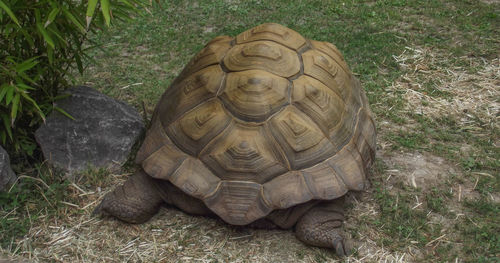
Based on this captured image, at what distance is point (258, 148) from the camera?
2797 mm

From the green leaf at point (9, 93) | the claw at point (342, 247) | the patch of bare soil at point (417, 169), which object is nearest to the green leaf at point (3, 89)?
the green leaf at point (9, 93)

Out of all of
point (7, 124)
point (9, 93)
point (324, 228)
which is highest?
point (9, 93)

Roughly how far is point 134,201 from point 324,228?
1062mm

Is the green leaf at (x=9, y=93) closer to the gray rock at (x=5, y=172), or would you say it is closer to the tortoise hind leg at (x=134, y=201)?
the gray rock at (x=5, y=172)

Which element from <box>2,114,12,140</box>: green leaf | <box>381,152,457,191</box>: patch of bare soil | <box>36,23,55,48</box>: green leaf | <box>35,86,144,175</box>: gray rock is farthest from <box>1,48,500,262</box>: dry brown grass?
<box>36,23,55,48</box>: green leaf

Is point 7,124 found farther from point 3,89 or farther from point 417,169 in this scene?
point 417,169

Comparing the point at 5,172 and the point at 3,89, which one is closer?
the point at 3,89

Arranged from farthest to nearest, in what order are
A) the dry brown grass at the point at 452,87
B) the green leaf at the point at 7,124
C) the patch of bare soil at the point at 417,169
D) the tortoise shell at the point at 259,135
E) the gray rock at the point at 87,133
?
1. the dry brown grass at the point at 452,87
2. the patch of bare soil at the point at 417,169
3. the gray rock at the point at 87,133
4. the green leaf at the point at 7,124
5. the tortoise shell at the point at 259,135

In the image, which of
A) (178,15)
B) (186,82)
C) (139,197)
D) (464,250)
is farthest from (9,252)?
(178,15)

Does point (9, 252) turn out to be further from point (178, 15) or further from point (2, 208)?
point (178, 15)

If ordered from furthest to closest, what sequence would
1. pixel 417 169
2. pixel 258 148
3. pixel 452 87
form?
pixel 452 87 < pixel 417 169 < pixel 258 148

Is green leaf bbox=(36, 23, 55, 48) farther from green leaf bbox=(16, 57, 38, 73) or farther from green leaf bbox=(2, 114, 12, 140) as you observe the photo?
green leaf bbox=(2, 114, 12, 140)

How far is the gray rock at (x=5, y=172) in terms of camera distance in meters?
3.00

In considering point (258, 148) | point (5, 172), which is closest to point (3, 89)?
point (5, 172)
